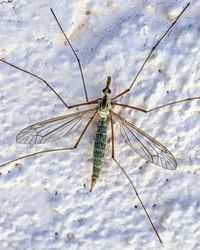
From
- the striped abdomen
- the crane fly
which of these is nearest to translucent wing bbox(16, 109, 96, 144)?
the crane fly

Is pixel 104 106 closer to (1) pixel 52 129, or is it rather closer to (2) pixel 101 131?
(2) pixel 101 131

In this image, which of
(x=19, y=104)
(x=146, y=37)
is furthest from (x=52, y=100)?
(x=146, y=37)

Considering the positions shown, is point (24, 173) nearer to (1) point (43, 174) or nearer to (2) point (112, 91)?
(1) point (43, 174)

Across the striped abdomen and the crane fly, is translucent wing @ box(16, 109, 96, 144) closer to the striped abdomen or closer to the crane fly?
the crane fly

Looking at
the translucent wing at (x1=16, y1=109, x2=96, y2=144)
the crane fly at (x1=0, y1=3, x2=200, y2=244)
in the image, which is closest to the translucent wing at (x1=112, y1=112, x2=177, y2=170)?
the crane fly at (x1=0, y1=3, x2=200, y2=244)

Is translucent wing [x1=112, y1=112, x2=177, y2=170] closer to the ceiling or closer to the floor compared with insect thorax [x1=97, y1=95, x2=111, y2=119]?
closer to the floor

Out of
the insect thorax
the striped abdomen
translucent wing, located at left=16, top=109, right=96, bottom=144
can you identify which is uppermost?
the insect thorax

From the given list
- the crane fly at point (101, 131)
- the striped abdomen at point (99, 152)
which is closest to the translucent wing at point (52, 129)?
the crane fly at point (101, 131)
